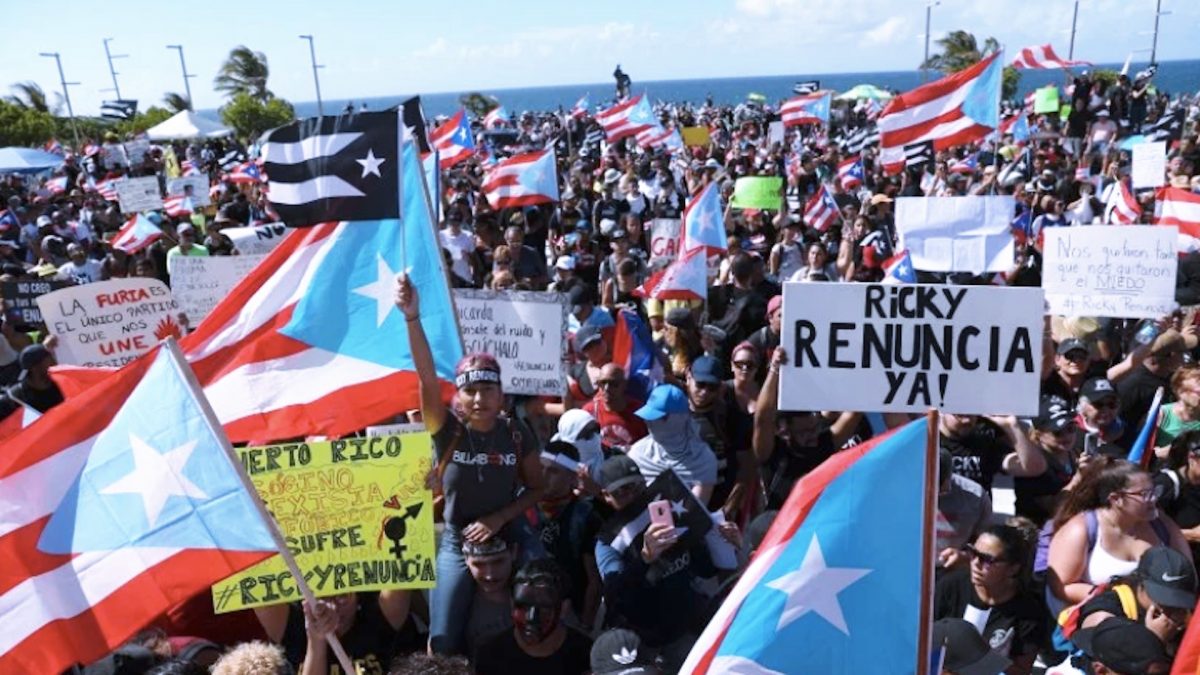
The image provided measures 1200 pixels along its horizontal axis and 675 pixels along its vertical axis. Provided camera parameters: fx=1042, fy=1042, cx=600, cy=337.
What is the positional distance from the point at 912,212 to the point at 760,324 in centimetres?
185

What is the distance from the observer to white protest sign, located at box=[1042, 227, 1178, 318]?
713 centimetres

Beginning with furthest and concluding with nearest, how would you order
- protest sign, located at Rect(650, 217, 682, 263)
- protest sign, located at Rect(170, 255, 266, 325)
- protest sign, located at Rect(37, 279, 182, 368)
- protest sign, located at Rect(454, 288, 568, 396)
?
protest sign, located at Rect(650, 217, 682, 263)
protest sign, located at Rect(170, 255, 266, 325)
protest sign, located at Rect(37, 279, 182, 368)
protest sign, located at Rect(454, 288, 568, 396)

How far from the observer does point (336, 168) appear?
5.37 meters

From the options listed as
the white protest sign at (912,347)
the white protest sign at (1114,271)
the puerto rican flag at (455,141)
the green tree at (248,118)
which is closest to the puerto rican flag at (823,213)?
the white protest sign at (1114,271)

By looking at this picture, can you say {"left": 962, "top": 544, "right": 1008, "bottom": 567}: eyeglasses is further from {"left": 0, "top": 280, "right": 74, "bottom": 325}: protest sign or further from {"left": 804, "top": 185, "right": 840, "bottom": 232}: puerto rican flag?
{"left": 804, "top": 185, "right": 840, "bottom": 232}: puerto rican flag

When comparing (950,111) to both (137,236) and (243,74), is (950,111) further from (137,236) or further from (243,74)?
(243,74)

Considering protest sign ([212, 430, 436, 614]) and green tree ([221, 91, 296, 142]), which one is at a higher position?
protest sign ([212, 430, 436, 614])

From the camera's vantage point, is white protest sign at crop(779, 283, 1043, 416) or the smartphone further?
the smartphone

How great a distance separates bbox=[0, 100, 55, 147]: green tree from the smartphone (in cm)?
3808

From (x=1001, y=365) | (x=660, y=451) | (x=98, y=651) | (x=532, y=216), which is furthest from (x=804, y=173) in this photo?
(x=98, y=651)

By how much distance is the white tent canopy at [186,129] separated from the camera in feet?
92.2

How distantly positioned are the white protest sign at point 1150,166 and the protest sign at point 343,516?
471 inches

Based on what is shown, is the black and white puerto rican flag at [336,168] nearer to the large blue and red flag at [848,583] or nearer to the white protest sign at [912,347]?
the white protest sign at [912,347]

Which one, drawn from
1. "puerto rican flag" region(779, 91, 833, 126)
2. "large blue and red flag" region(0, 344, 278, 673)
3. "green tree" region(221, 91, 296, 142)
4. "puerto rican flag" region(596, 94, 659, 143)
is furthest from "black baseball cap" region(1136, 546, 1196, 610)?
"green tree" region(221, 91, 296, 142)
